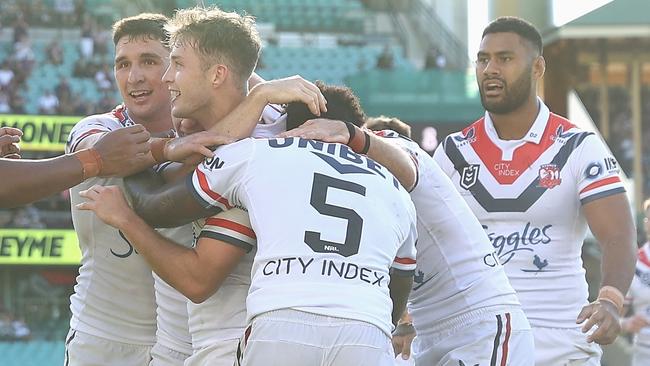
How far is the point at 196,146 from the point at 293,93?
412 millimetres

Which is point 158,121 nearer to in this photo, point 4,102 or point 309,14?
point 4,102

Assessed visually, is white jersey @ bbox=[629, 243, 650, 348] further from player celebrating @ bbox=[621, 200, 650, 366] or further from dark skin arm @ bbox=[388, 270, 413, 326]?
dark skin arm @ bbox=[388, 270, 413, 326]

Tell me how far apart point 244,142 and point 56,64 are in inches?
854

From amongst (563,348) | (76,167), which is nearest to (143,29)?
(76,167)

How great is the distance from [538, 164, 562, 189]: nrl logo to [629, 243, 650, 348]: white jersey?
16.0 feet

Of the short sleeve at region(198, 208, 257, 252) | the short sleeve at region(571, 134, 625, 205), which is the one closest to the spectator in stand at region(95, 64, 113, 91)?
the short sleeve at region(571, 134, 625, 205)

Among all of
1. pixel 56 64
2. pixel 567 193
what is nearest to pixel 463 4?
pixel 56 64

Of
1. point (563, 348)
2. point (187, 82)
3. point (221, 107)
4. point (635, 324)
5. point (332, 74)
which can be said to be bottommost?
→ point (332, 74)

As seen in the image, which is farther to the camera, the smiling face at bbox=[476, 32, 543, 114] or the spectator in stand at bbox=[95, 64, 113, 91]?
the spectator in stand at bbox=[95, 64, 113, 91]

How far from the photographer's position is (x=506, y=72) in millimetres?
6375

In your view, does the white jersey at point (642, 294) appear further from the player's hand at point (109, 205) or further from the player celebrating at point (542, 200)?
the player's hand at point (109, 205)

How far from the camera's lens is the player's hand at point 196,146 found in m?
4.61

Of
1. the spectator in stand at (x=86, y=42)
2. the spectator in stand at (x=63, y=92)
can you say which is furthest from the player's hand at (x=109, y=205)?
the spectator in stand at (x=86, y=42)

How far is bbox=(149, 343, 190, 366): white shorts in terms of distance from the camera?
5227mm
